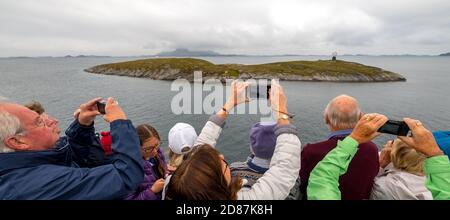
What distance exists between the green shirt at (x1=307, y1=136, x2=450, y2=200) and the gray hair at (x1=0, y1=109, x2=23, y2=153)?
2680 millimetres

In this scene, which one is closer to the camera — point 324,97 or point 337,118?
point 337,118

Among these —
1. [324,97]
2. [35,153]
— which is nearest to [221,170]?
[35,153]

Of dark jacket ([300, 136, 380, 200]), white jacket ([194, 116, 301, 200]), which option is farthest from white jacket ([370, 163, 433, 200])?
white jacket ([194, 116, 301, 200])

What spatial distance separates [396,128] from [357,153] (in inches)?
29.0

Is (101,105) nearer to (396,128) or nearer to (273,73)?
(396,128)

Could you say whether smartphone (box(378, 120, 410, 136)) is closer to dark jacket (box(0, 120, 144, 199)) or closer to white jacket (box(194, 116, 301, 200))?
white jacket (box(194, 116, 301, 200))

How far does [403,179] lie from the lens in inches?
118

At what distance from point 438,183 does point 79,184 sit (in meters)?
3.02

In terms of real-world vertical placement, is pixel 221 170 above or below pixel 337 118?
below

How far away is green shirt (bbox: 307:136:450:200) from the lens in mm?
2281
